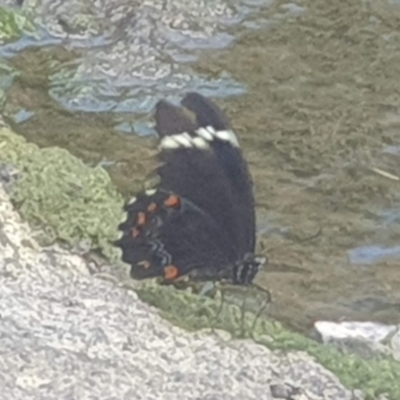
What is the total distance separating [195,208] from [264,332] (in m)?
0.47

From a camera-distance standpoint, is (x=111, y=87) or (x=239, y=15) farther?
(x=239, y=15)

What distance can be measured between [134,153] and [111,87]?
940 millimetres

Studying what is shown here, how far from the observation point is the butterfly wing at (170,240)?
16.0 ft

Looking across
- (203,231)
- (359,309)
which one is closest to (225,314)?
(203,231)

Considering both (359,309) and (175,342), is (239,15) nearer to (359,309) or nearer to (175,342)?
(359,309)

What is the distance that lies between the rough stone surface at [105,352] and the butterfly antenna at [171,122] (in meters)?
0.59

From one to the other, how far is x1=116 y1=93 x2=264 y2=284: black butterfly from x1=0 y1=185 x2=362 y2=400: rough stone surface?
20cm

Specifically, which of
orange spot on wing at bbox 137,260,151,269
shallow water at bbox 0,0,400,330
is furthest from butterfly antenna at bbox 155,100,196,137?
shallow water at bbox 0,0,400,330

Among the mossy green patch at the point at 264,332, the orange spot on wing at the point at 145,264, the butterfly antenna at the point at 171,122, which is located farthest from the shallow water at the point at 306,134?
the butterfly antenna at the point at 171,122

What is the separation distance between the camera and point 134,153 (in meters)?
7.16

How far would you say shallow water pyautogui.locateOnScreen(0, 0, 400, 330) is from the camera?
6117mm

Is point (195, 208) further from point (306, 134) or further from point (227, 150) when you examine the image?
point (306, 134)

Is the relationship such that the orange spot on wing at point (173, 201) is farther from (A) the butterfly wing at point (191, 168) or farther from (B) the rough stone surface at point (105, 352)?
(B) the rough stone surface at point (105, 352)

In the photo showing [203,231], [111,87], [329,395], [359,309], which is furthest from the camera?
[111,87]
